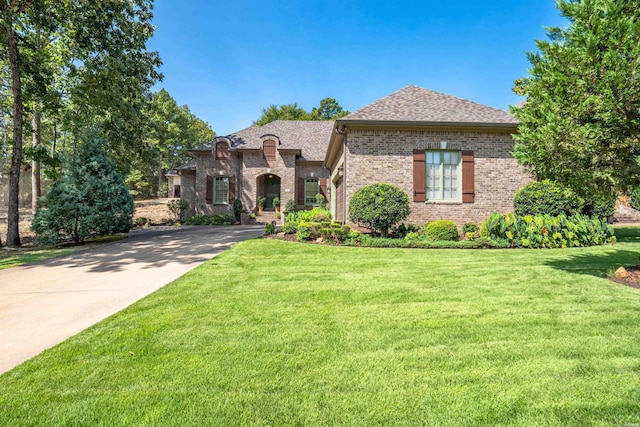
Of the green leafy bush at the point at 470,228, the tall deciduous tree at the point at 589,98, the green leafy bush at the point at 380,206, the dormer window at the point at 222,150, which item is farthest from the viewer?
the dormer window at the point at 222,150

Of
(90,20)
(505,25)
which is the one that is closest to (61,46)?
(90,20)

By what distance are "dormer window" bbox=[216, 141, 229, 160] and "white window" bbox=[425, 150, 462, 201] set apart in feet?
43.4

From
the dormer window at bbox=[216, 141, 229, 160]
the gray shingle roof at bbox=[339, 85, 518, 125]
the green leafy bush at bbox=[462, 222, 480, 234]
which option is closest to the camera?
the green leafy bush at bbox=[462, 222, 480, 234]

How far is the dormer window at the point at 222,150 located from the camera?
63.0 feet

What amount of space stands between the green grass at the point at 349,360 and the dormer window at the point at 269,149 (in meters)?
15.8

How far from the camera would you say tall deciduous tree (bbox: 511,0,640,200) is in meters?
3.83

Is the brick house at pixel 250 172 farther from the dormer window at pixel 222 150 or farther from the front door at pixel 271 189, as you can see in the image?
the front door at pixel 271 189

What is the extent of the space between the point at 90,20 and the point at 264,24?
19.6 feet

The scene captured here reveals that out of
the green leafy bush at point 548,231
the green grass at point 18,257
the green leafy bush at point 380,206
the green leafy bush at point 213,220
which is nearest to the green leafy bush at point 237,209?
the green leafy bush at point 213,220

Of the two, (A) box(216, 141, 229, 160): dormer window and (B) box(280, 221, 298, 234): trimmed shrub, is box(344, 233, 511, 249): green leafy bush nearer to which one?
(B) box(280, 221, 298, 234): trimmed shrub

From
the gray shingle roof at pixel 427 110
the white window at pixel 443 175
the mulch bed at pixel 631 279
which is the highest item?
the gray shingle roof at pixel 427 110

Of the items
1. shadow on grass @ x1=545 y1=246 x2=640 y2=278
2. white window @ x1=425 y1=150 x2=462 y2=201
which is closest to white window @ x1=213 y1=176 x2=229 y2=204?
white window @ x1=425 y1=150 x2=462 y2=201

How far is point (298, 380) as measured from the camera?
79.9 inches

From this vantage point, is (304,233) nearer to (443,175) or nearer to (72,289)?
(443,175)
